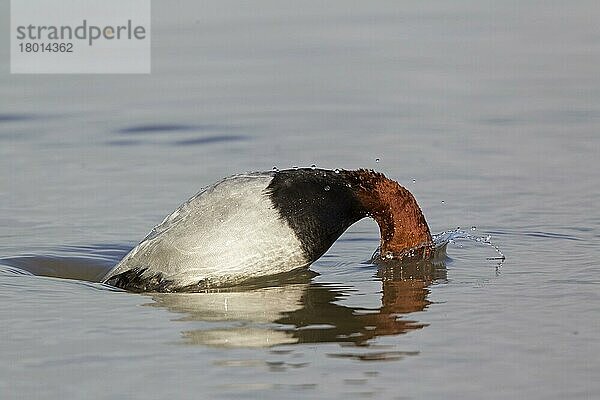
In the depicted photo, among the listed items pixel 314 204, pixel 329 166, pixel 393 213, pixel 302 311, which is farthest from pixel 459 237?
pixel 329 166

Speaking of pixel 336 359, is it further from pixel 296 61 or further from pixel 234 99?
pixel 296 61

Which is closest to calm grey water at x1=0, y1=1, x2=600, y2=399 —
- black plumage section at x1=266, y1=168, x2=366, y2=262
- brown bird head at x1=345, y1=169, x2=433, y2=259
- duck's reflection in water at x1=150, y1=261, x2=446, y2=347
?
duck's reflection in water at x1=150, y1=261, x2=446, y2=347

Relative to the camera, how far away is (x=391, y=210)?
8078mm

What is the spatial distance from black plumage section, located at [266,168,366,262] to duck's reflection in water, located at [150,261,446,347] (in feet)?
1.10

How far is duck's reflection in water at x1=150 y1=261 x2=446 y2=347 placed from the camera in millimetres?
6701

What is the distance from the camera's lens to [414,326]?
684 centimetres

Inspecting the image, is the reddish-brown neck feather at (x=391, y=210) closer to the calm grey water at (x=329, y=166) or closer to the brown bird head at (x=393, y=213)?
the brown bird head at (x=393, y=213)

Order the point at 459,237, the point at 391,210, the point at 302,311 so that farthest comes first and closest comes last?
the point at 459,237 < the point at 391,210 < the point at 302,311

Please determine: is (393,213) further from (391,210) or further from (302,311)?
(302,311)

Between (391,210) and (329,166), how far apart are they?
283 centimetres

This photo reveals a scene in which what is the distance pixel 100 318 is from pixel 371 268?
2024 mm

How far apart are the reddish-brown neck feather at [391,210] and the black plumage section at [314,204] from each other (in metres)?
0.08

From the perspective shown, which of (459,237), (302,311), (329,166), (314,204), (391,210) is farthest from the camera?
(329,166)

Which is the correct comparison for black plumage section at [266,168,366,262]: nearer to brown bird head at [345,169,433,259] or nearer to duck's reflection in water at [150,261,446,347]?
brown bird head at [345,169,433,259]
